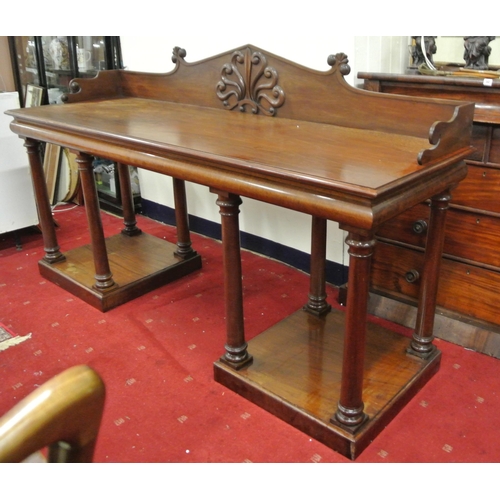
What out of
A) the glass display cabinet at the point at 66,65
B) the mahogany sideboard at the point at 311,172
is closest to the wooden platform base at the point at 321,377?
the mahogany sideboard at the point at 311,172

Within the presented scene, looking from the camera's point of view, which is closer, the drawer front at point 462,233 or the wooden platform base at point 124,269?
the drawer front at point 462,233

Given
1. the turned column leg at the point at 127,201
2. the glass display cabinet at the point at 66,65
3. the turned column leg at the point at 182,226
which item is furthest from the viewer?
the glass display cabinet at the point at 66,65

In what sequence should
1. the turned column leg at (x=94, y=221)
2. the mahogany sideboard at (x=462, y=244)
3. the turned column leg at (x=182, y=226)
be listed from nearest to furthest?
the mahogany sideboard at (x=462, y=244)
the turned column leg at (x=94, y=221)
the turned column leg at (x=182, y=226)

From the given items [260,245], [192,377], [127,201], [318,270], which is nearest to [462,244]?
[318,270]

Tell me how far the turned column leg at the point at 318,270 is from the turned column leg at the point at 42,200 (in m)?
1.57

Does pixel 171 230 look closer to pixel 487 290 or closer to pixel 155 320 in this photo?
pixel 155 320

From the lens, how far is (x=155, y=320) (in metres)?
2.81

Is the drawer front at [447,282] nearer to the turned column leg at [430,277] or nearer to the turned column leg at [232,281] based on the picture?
the turned column leg at [430,277]

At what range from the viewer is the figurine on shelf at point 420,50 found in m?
2.54

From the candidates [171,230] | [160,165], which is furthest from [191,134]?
[171,230]

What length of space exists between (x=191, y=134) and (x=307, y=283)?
124 centimetres

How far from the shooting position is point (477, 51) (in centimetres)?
230

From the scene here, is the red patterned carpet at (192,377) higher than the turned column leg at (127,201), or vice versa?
the turned column leg at (127,201)

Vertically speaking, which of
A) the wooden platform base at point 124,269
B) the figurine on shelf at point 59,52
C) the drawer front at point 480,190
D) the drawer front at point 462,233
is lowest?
the wooden platform base at point 124,269
